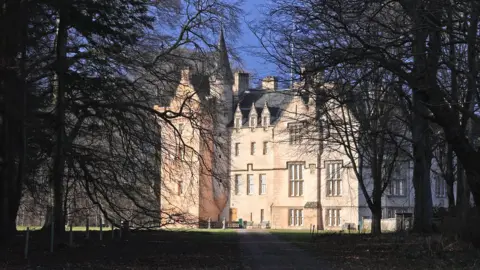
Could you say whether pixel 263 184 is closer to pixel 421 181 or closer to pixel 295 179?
pixel 295 179

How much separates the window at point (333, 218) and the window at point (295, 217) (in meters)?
2.92

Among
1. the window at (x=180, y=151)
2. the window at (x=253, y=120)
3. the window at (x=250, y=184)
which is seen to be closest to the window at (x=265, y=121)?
the window at (x=253, y=120)

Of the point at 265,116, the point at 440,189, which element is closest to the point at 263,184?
the point at 265,116

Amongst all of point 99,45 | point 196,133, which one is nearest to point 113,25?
point 99,45

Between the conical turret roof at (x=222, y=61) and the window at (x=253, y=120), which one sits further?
the window at (x=253, y=120)

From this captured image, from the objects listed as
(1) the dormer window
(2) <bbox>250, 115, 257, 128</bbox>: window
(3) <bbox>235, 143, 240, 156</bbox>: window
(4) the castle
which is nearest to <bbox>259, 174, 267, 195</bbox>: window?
(4) the castle

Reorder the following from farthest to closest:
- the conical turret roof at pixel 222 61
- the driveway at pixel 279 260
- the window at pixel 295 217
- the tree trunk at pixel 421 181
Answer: the window at pixel 295 217
the tree trunk at pixel 421 181
the conical turret roof at pixel 222 61
the driveway at pixel 279 260

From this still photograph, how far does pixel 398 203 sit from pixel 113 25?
49576 mm

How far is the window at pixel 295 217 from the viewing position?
66625 millimetres

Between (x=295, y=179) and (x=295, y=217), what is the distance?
3.81 metres

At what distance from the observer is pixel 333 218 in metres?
64.6

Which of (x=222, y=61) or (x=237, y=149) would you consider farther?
(x=237, y=149)

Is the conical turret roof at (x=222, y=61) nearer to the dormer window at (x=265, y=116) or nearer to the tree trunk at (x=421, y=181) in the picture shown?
the tree trunk at (x=421, y=181)

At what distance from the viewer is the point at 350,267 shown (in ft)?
48.4
